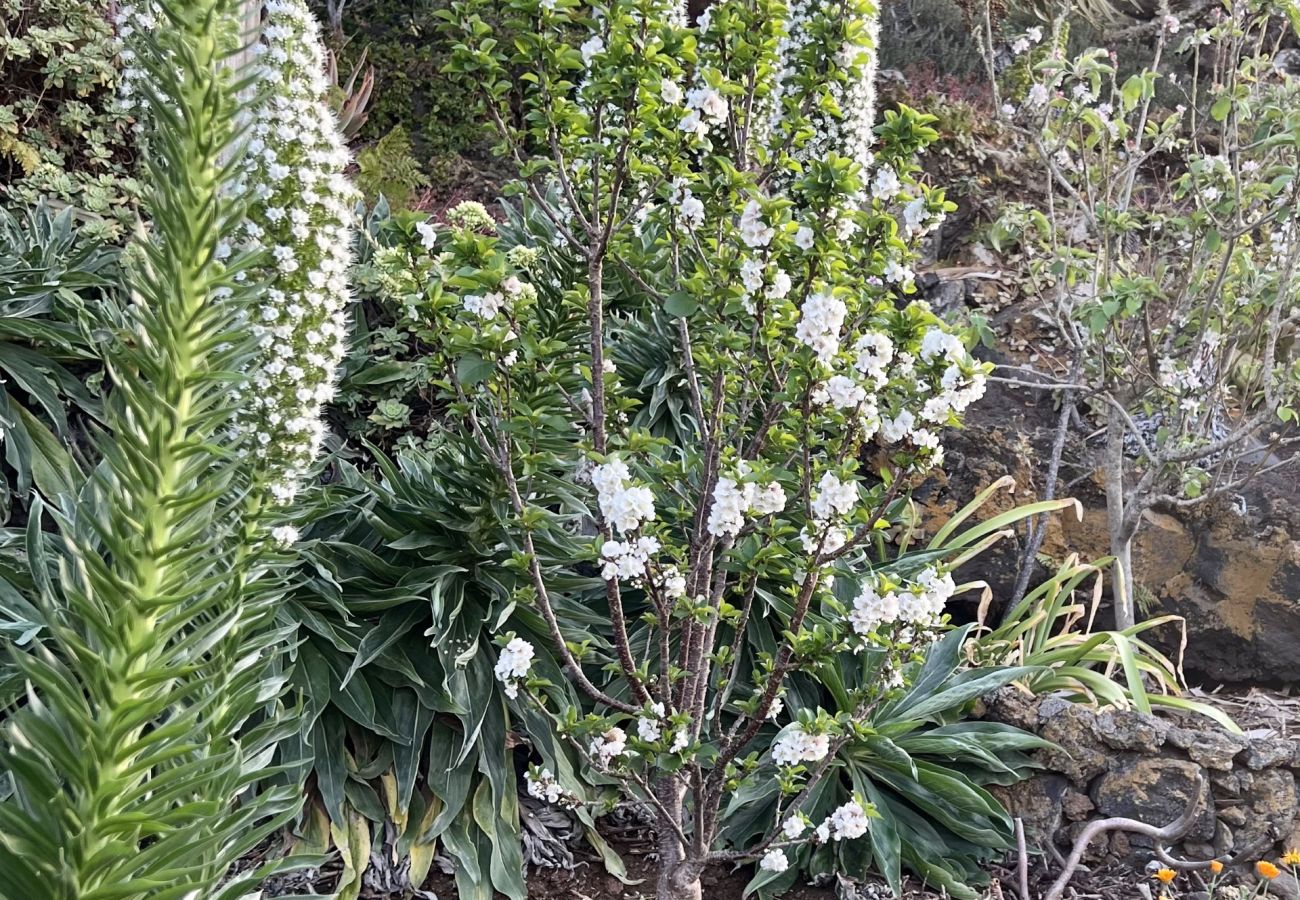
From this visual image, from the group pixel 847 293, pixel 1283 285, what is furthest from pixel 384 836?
pixel 1283 285

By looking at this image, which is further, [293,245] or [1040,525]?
[1040,525]

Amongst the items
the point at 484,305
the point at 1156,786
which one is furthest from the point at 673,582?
the point at 1156,786

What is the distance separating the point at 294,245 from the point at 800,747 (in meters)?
1.55

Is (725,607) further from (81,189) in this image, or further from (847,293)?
(81,189)

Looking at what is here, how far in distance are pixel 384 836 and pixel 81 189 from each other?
3748 mm

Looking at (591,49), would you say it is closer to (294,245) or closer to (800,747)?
(294,245)

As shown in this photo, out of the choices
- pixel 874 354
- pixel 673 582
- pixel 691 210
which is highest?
pixel 691 210

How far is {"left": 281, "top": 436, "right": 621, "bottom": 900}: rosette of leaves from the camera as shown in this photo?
2914 millimetres

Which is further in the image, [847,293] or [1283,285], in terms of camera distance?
Answer: [1283,285]

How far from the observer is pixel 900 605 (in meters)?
2.18

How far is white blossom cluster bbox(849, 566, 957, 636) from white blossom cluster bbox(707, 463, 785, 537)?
0.29 m

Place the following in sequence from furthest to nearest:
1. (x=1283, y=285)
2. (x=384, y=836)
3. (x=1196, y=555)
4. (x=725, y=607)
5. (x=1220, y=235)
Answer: (x=1196, y=555)
(x=1220, y=235)
(x=1283, y=285)
(x=384, y=836)
(x=725, y=607)

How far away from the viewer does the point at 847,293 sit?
2148 millimetres

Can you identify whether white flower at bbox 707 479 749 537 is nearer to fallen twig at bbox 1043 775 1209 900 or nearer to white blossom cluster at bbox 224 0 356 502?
white blossom cluster at bbox 224 0 356 502
